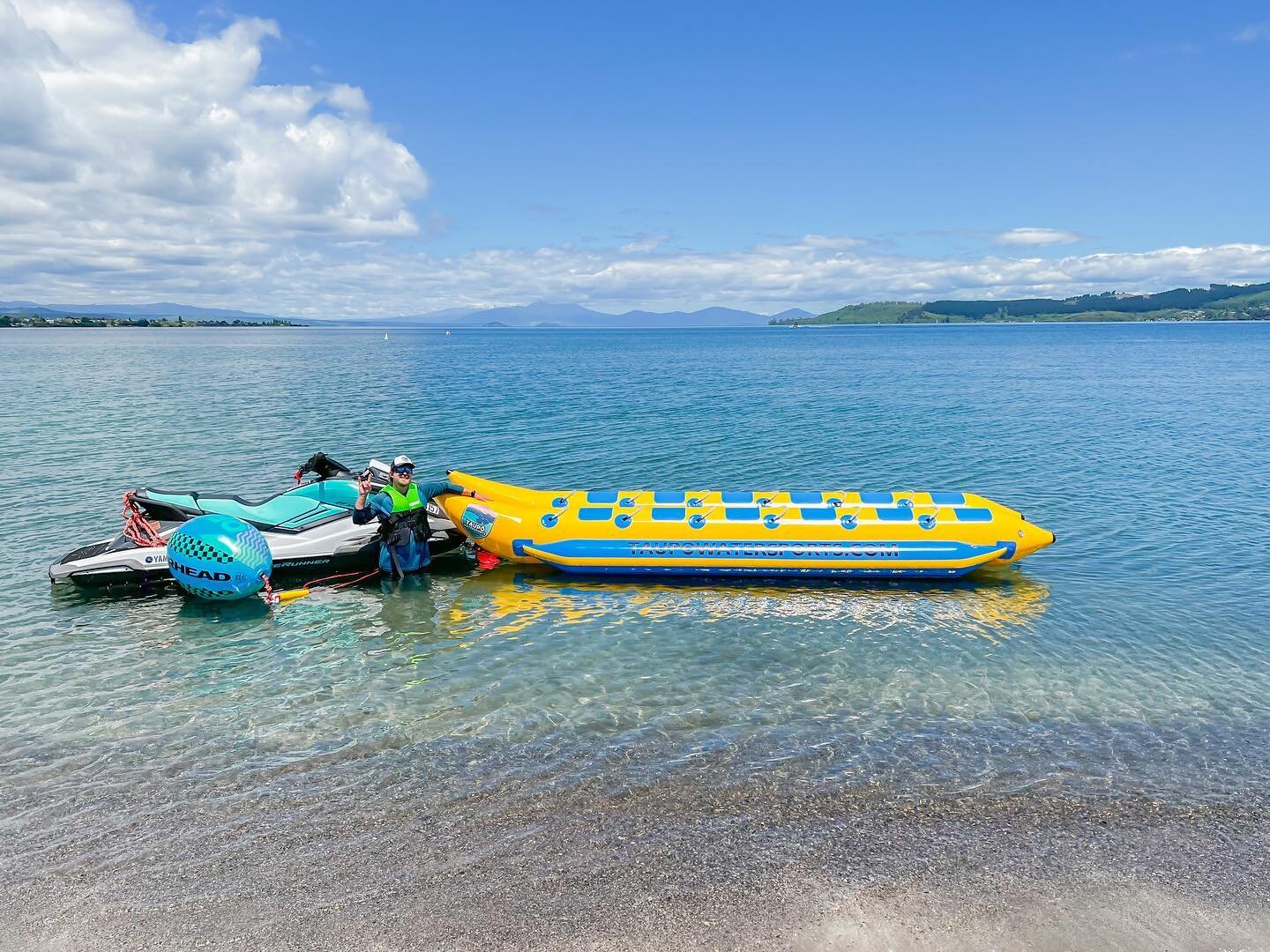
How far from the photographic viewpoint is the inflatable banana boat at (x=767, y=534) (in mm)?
13836

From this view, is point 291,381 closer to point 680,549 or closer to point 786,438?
point 786,438

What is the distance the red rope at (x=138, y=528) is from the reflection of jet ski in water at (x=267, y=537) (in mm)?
16

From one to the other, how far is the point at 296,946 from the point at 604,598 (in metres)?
8.05

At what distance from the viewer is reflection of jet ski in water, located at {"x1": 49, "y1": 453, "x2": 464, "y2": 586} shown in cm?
1355

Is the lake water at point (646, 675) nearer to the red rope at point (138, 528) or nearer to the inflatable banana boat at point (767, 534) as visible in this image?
the inflatable banana boat at point (767, 534)

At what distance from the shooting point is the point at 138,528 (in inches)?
557

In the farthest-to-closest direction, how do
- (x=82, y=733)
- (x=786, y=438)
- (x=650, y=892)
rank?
(x=786, y=438) → (x=82, y=733) → (x=650, y=892)

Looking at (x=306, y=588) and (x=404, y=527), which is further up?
(x=404, y=527)

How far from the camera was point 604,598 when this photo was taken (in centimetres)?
1363

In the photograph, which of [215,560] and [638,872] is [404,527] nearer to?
[215,560]

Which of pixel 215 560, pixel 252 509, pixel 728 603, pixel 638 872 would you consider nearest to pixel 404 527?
pixel 252 509

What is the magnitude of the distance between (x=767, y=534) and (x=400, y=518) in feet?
21.8

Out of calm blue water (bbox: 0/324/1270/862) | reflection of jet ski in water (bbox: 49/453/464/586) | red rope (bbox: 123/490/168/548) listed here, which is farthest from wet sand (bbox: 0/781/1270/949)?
red rope (bbox: 123/490/168/548)

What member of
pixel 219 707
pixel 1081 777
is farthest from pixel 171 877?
pixel 1081 777
